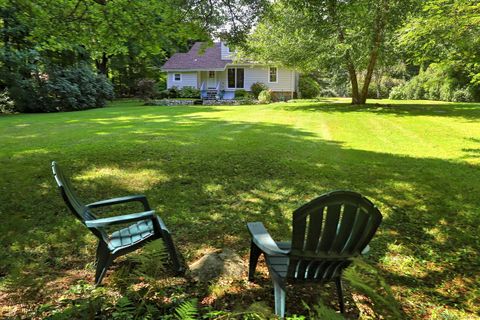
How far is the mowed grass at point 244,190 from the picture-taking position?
343cm

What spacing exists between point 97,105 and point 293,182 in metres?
20.7

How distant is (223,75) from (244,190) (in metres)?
27.3

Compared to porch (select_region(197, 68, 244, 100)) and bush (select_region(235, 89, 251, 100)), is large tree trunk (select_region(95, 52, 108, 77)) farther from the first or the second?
bush (select_region(235, 89, 251, 100))

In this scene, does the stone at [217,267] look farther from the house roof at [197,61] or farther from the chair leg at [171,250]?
the house roof at [197,61]

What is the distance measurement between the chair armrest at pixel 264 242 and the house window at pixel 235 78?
29371mm

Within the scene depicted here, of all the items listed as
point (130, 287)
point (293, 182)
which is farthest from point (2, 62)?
point (130, 287)

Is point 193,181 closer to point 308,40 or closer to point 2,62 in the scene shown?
point 308,40

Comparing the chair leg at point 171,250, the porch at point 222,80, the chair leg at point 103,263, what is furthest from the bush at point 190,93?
the chair leg at point 103,263

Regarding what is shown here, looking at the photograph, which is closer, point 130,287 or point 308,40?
point 130,287

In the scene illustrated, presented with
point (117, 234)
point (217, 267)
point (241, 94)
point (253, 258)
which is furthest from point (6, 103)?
point (253, 258)

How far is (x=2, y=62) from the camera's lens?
59.2 ft

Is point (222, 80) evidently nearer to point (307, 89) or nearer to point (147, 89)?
point (147, 89)

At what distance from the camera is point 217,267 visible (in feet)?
11.2

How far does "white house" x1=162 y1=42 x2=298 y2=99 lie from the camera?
101 feet
